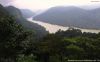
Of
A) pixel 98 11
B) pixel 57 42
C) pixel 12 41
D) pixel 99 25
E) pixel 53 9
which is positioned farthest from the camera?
pixel 53 9

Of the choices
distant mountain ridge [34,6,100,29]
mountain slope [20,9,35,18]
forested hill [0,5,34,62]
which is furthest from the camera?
mountain slope [20,9,35,18]

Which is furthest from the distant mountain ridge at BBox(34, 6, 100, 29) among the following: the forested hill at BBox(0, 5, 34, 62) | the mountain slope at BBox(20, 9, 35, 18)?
the forested hill at BBox(0, 5, 34, 62)

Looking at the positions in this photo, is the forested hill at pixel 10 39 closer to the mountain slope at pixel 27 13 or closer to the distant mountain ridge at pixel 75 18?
the distant mountain ridge at pixel 75 18

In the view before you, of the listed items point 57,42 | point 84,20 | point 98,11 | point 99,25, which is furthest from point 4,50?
point 98,11

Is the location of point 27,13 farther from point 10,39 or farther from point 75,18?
point 10,39

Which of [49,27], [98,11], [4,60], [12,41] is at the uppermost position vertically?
[98,11]

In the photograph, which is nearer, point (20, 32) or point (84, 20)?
point (20, 32)

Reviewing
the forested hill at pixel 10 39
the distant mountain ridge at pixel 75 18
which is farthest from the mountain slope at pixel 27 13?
the forested hill at pixel 10 39

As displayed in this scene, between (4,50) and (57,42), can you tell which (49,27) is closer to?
(57,42)

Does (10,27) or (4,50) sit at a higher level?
(10,27)

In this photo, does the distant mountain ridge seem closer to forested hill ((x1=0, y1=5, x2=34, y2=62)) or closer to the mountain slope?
the mountain slope

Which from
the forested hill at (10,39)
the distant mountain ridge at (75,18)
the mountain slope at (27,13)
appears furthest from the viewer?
the mountain slope at (27,13)
